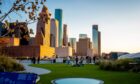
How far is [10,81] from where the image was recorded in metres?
8.04

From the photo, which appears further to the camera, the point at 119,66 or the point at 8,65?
the point at 119,66

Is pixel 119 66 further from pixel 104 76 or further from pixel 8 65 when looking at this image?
pixel 8 65

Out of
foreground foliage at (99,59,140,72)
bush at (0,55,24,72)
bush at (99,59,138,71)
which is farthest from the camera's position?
bush at (99,59,138,71)

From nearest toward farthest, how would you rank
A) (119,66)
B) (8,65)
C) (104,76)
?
(104,76) → (8,65) → (119,66)

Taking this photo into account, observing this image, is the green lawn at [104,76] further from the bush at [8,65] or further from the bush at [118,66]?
the bush at [118,66]

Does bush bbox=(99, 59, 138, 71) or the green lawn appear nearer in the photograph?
the green lawn

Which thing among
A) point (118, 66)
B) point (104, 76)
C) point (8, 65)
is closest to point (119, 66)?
point (118, 66)

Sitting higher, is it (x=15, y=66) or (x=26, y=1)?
(x=26, y=1)

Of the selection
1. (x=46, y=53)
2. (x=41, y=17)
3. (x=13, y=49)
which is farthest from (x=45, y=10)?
(x=46, y=53)

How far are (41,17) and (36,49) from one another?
167350 millimetres

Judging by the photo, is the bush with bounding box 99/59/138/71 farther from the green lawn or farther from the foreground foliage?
the green lawn

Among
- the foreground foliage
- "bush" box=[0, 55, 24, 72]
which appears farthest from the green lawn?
the foreground foliage

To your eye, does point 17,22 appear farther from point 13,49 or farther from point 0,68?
point 13,49

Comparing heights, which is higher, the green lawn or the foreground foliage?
the foreground foliage
